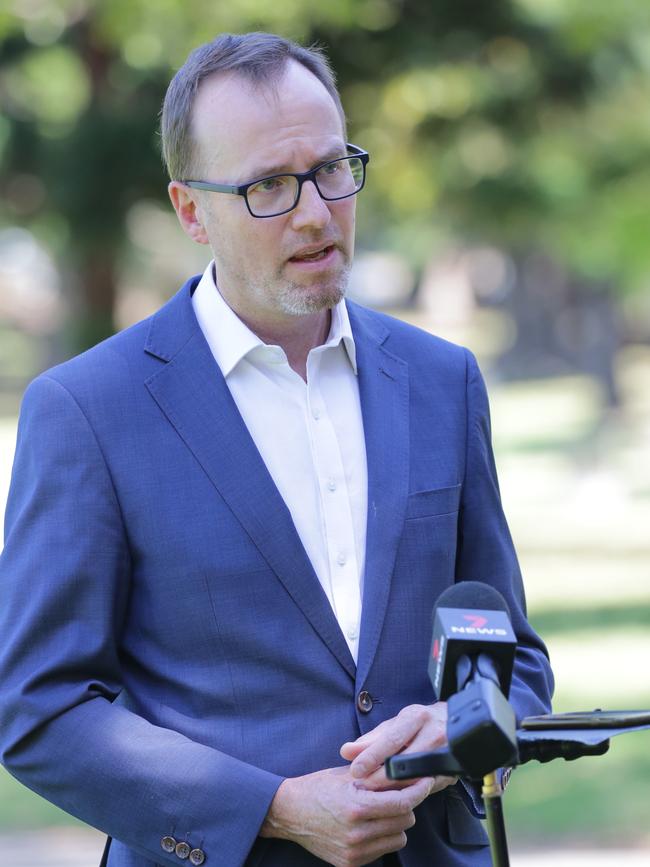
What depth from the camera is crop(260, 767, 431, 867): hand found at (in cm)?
245

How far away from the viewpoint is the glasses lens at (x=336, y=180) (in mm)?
2768

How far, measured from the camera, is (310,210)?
272 cm

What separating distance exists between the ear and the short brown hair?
25mm

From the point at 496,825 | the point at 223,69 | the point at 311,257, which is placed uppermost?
the point at 223,69

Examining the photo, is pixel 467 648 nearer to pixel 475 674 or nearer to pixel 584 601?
A: pixel 475 674

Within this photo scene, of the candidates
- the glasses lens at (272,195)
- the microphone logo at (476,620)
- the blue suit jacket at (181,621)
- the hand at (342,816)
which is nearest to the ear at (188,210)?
the glasses lens at (272,195)

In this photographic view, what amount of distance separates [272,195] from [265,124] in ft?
0.45

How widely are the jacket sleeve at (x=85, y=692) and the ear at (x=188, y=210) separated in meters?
→ 0.56

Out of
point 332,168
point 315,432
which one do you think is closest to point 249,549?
point 315,432

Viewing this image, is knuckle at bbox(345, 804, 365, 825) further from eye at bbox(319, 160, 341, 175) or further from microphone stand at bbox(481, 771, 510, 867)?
eye at bbox(319, 160, 341, 175)

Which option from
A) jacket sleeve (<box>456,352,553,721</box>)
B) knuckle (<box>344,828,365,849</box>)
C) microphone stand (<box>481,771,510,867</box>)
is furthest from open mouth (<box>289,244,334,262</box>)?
microphone stand (<box>481,771,510,867</box>)

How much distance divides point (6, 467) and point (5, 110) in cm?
1727

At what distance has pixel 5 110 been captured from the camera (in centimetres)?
905

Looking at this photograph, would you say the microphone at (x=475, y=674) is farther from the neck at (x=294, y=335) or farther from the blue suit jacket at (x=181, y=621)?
the neck at (x=294, y=335)
